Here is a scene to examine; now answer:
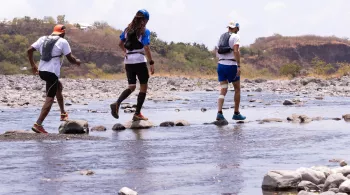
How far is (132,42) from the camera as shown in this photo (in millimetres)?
13312

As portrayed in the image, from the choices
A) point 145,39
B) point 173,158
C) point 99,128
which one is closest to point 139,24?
point 145,39

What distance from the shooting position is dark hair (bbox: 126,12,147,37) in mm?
13148

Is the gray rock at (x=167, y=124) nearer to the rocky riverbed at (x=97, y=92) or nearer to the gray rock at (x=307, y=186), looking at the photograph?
the gray rock at (x=307, y=186)

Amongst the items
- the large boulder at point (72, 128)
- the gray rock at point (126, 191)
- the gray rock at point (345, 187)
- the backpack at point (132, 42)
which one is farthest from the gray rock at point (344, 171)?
the backpack at point (132, 42)

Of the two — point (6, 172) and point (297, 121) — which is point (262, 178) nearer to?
point (6, 172)

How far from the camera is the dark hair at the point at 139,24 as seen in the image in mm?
13148

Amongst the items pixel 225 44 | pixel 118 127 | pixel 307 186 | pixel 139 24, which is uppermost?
pixel 139 24

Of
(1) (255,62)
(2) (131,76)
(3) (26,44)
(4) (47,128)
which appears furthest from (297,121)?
(1) (255,62)

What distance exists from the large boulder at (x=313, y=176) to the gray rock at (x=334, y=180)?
157 millimetres

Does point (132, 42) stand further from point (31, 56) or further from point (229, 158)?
point (229, 158)

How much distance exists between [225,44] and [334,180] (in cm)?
773

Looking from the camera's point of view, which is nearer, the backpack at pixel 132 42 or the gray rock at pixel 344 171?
the gray rock at pixel 344 171

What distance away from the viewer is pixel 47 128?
43.9 feet

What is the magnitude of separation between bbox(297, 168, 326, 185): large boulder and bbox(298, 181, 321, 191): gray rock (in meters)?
0.12
